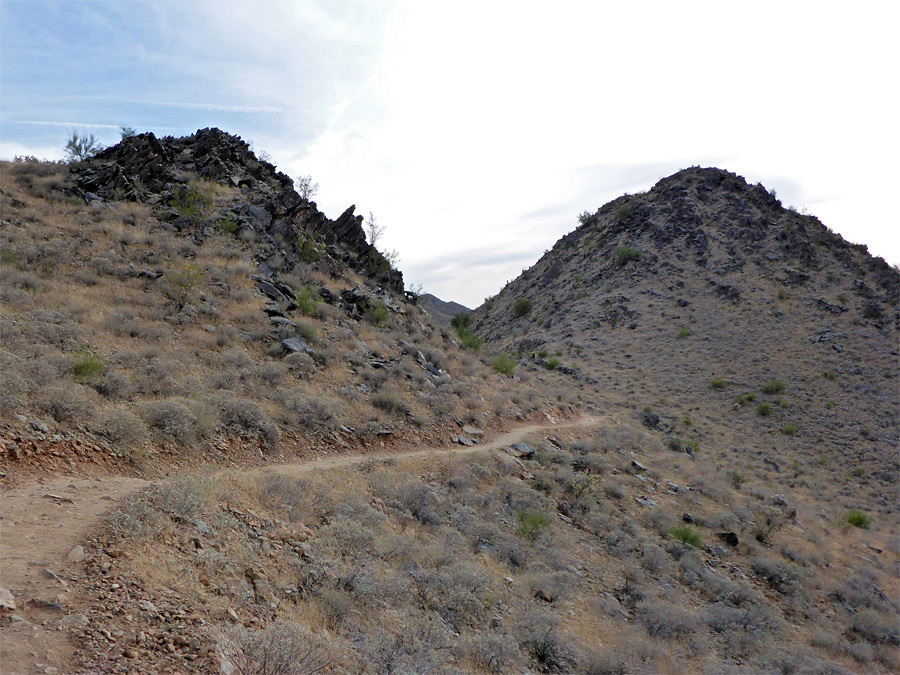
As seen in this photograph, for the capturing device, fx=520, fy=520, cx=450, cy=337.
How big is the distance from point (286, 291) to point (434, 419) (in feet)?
26.9

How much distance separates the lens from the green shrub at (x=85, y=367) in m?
9.58

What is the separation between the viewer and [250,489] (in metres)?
7.76

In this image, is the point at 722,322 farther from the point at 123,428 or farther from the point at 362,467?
the point at 123,428

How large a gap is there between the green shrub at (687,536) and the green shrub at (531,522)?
11.3ft

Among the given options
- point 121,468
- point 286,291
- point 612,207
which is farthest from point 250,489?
point 612,207

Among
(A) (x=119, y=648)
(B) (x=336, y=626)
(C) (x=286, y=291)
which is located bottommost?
(B) (x=336, y=626)

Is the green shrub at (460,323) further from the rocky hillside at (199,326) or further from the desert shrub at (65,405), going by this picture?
the desert shrub at (65,405)

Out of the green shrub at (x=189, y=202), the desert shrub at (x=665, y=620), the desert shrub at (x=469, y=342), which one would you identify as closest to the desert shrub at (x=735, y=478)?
the desert shrub at (x=665, y=620)

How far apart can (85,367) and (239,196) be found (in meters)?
17.8

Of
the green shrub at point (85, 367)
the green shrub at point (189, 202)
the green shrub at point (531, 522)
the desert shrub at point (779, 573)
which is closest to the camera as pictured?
the green shrub at point (85, 367)

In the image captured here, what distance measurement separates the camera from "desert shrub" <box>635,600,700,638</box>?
8.07m

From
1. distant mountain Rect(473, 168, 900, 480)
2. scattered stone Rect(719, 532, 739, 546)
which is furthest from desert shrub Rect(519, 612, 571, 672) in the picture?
distant mountain Rect(473, 168, 900, 480)

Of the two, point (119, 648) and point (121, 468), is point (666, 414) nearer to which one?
point (121, 468)

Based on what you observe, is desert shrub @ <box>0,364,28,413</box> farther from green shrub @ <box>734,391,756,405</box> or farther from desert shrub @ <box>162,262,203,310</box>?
green shrub @ <box>734,391,756,405</box>
